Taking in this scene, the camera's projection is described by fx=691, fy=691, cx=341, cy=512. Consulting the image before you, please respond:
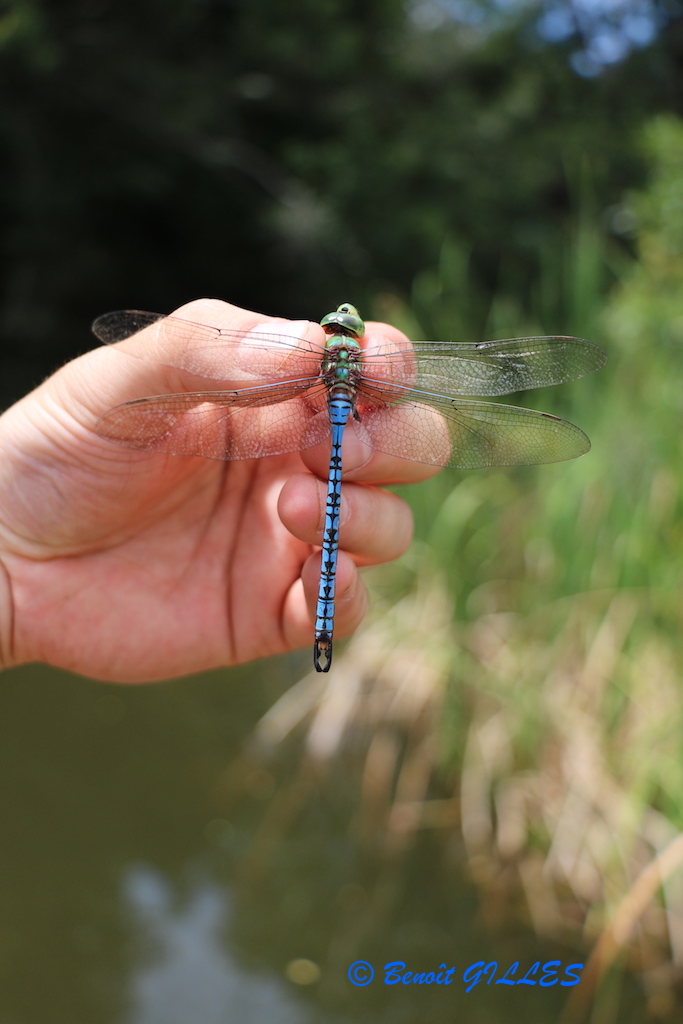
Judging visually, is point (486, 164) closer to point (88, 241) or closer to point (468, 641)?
point (88, 241)

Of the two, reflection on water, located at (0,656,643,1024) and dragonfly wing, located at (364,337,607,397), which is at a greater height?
dragonfly wing, located at (364,337,607,397)

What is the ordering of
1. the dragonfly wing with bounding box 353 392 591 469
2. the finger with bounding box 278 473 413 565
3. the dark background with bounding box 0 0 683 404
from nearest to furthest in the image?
the finger with bounding box 278 473 413 565 < the dragonfly wing with bounding box 353 392 591 469 < the dark background with bounding box 0 0 683 404

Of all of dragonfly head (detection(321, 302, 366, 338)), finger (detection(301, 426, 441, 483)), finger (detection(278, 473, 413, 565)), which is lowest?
finger (detection(278, 473, 413, 565))

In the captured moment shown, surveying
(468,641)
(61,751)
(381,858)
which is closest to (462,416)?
(468,641)

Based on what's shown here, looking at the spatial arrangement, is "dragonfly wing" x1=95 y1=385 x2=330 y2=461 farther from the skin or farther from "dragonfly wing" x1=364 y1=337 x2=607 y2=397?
"dragonfly wing" x1=364 y1=337 x2=607 y2=397

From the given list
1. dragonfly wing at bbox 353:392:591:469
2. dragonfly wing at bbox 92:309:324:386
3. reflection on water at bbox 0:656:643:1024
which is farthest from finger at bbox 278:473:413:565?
reflection on water at bbox 0:656:643:1024

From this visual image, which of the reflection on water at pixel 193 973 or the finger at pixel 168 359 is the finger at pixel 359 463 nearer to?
the finger at pixel 168 359
